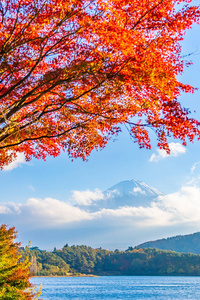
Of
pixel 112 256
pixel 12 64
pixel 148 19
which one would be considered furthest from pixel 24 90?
pixel 112 256

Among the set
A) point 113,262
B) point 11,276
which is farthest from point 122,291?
point 113,262

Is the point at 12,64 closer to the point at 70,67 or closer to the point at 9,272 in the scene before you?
the point at 70,67

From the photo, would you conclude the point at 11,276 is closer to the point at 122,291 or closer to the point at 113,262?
the point at 122,291

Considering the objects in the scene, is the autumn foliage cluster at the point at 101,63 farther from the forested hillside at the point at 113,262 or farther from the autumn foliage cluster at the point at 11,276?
the forested hillside at the point at 113,262

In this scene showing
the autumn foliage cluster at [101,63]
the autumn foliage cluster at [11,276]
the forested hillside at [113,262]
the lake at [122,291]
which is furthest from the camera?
the forested hillside at [113,262]

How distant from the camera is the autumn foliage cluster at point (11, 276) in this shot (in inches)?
379

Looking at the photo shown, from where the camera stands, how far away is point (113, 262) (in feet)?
460

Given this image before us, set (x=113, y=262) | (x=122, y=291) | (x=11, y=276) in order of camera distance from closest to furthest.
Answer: (x=11, y=276), (x=122, y=291), (x=113, y=262)

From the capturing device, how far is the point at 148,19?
6.79 metres

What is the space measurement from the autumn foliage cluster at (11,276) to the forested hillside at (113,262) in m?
118

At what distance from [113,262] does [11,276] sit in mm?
137900

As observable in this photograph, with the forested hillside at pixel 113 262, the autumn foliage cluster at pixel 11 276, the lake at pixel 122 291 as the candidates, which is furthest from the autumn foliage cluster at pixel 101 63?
the forested hillside at pixel 113 262

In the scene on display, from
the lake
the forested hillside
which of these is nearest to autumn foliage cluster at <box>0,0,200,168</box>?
the lake

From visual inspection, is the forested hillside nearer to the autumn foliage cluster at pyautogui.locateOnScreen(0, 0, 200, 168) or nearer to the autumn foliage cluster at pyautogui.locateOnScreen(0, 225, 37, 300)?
the autumn foliage cluster at pyautogui.locateOnScreen(0, 225, 37, 300)
